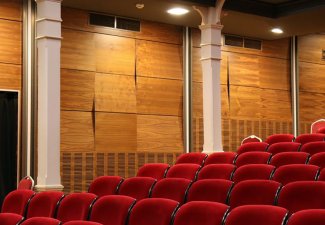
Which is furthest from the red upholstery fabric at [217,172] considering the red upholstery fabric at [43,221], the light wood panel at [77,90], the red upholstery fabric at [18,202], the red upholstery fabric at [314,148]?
the light wood panel at [77,90]

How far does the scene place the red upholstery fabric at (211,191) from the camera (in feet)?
11.9

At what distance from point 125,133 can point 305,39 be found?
372 cm

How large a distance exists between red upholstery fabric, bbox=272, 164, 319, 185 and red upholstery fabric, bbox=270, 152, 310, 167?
2.13 feet

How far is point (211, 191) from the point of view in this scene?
145 inches

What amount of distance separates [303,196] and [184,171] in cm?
170

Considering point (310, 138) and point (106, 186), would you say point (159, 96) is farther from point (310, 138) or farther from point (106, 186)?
point (106, 186)

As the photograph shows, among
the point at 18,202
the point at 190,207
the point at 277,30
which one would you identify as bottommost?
the point at 18,202

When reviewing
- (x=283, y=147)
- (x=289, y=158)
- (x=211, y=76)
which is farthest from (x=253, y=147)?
(x=211, y=76)

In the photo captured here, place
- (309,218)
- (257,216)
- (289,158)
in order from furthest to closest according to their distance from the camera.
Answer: (289,158) → (257,216) → (309,218)

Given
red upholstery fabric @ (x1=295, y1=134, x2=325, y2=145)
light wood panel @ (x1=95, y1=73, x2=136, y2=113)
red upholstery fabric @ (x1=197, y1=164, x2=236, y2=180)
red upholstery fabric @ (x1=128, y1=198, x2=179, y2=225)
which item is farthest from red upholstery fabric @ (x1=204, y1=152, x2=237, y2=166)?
light wood panel @ (x1=95, y1=73, x2=136, y2=113)

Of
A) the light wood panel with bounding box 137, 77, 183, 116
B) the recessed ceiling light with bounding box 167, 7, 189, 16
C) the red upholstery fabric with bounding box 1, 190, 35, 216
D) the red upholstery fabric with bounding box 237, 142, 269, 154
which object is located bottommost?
the red upholstery fabric with bounding box 1, 190, 35, 216

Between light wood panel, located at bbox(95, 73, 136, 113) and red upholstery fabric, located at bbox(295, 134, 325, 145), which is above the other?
light wood panel, located at bbox(95, 73, 136, 113)

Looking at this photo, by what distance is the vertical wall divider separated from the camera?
26.7 feet

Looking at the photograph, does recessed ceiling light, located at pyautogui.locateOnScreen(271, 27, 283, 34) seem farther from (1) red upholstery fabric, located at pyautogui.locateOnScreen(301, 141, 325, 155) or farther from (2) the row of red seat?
(2) the row of red seat
